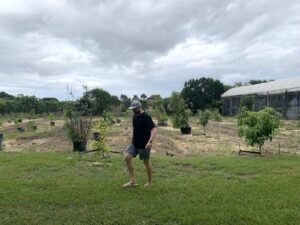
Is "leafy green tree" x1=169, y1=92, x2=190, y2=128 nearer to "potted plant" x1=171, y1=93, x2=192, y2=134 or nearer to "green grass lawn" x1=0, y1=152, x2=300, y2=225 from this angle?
"potted plant" x1=171, y1=93, x2=192, y2=134

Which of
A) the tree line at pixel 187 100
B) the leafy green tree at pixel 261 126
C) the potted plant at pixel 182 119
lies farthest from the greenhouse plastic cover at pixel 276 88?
the leafy green tree at pixel 261 126

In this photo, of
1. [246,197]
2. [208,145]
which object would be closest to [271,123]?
[208,145]

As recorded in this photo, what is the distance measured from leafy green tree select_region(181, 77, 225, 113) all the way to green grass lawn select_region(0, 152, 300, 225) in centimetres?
4568

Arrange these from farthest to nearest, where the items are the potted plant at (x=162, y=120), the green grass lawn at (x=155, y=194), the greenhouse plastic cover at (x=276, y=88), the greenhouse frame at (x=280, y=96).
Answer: the greenhouse plastic cover at (x=276, y=88)
the greenhouse frame at (x=280, y=96)
the potted plant at (x=162, y=120)
the green grass lawn at (x=155, y=194)

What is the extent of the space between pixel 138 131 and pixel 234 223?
233cm

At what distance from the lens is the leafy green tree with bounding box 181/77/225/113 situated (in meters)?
54.1

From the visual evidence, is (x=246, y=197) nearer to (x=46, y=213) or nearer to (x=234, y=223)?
(x=234, y=223)

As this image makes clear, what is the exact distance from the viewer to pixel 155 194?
19.4ft

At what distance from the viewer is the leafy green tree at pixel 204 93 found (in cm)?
5412

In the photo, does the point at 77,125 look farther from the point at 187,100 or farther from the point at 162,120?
the point at 187,100

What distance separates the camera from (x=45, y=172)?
7.96 metres

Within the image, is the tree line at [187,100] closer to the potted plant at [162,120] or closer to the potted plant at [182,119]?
the potted plant at [162,120]

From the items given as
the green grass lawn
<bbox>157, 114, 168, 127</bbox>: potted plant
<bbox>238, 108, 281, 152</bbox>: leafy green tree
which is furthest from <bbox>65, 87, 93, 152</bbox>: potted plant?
<bbox>157, 114, 168, 127</bbox>: potted plant

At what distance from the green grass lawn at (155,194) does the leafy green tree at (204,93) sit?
4568cm
